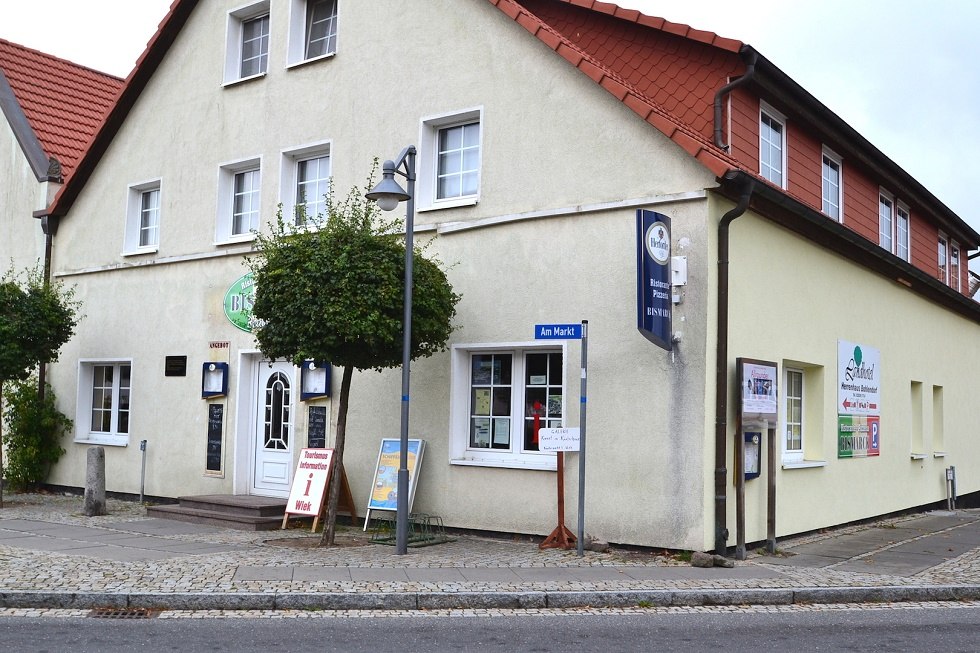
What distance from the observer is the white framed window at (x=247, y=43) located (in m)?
16.4

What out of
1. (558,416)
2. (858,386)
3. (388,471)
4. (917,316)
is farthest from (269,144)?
(917,316)

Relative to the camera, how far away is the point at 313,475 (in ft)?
45.6

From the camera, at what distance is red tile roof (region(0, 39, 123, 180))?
20750 mm

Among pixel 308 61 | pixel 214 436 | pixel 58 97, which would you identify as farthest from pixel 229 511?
pixel 58 97

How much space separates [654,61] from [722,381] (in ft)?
16.0

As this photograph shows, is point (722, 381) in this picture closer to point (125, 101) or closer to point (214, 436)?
point (214, 436)

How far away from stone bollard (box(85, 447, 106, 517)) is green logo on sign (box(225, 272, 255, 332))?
9.17 feet

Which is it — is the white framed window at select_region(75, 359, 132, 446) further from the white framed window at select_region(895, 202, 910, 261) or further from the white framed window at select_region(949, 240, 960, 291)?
the white framed window at select_region(949, 240, 960, 291)

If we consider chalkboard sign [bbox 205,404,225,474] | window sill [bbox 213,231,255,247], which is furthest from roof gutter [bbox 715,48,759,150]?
chalkboard sign [bbox 205,404,225,474]

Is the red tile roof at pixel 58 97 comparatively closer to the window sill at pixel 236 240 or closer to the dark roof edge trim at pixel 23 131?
the dark roof edge trim at pixel 23 131

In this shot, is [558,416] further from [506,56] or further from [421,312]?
[506,56]

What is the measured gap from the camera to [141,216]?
1814 centimetres

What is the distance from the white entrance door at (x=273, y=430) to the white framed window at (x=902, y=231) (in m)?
11.1

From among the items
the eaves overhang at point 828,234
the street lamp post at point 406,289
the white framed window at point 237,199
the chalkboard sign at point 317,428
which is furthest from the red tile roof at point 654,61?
the chalkboard sign at point 317,428
